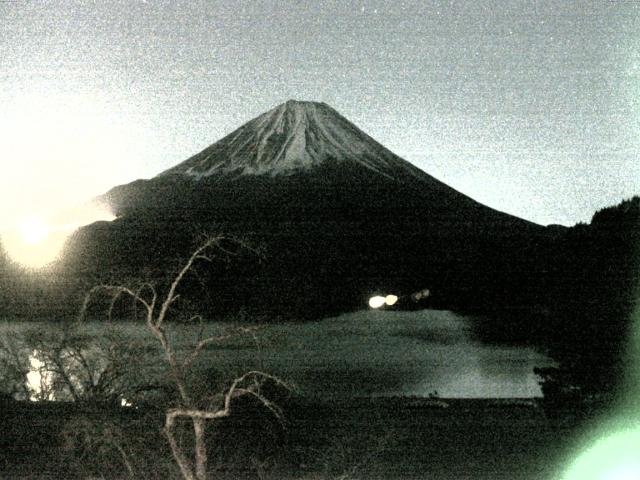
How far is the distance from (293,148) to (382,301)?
4079 inches

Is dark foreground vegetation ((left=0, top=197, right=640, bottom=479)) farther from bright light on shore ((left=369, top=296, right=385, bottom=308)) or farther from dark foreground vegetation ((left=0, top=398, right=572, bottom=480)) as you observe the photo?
bright light on shore ((left=369, top=296, right=385, bottom=308))

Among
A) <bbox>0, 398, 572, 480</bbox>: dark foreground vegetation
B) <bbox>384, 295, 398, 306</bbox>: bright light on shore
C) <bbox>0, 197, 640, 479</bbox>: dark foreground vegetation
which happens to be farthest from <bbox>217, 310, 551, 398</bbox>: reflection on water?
<bbox>384, 295, 398, 306</bbox>: bright light on shore

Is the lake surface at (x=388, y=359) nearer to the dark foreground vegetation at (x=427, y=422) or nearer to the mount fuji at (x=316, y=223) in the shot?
the mount fuji at (x=316, y=223)

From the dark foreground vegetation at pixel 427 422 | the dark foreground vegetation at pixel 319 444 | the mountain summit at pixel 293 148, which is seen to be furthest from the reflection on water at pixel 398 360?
the mountain summit at pixel 293 148

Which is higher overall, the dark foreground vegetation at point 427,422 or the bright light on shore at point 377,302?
the bright light on shore at point 377,302

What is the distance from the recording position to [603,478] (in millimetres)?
11875

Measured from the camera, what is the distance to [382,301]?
665 cm

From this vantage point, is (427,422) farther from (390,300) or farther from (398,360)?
(398,360)

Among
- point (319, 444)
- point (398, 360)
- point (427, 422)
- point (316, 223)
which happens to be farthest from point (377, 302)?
point (316, 223)

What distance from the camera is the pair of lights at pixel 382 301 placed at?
655cm

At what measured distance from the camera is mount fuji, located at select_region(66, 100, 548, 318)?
60.0 metres

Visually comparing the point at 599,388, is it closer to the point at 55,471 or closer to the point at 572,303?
the point at 572,303

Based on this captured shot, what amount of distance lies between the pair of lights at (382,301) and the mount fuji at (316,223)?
→ 29.7m

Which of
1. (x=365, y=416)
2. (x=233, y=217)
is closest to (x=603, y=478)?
(x=365, y=416)
